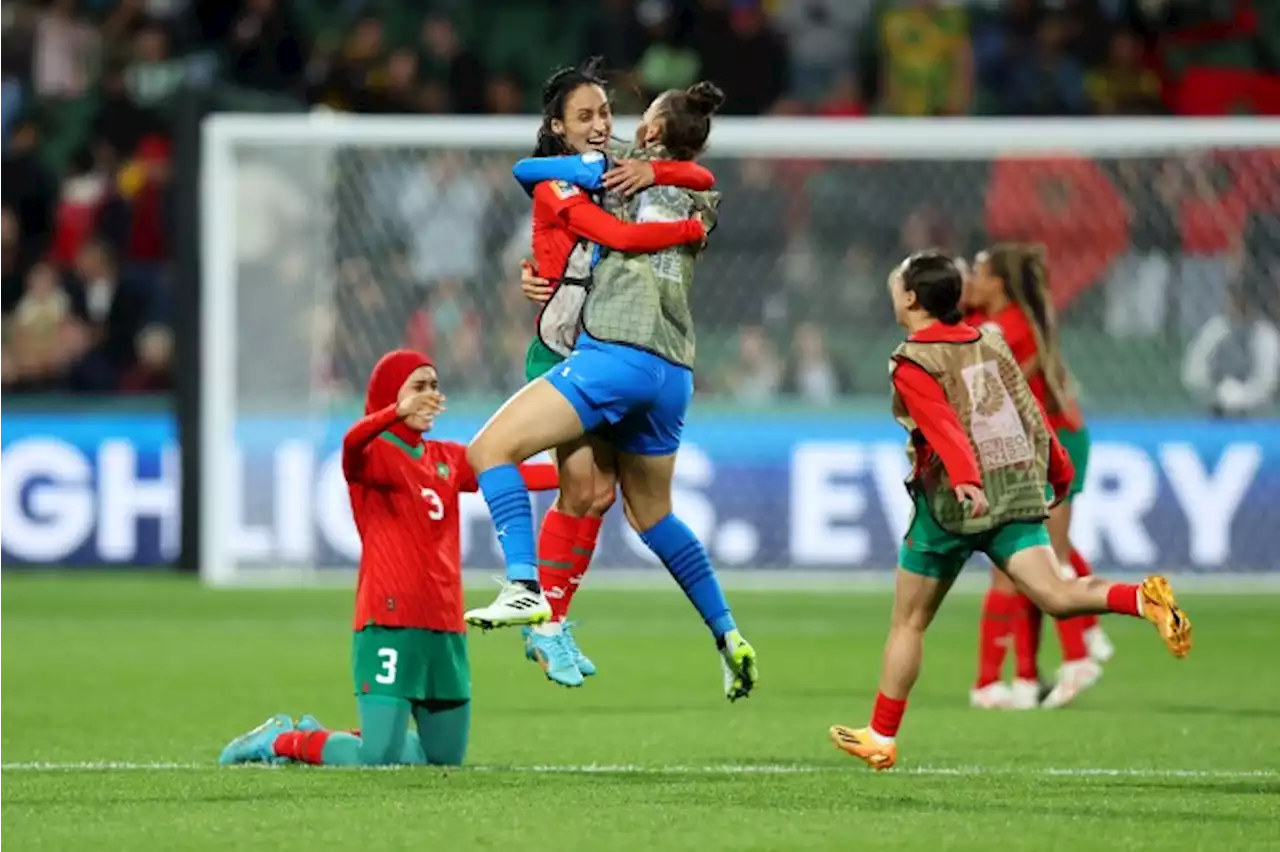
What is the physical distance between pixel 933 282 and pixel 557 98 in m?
1.35

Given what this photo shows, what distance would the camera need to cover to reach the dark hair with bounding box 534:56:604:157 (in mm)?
8320

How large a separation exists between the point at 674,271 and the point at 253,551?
371 inches

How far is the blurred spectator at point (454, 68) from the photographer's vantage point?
826 inches

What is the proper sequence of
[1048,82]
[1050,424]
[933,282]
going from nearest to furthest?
[933,282], [1050,424], [1048,82]

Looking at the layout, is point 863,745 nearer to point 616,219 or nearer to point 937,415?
point 937,415

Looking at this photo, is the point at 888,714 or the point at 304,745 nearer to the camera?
the point at 888,714

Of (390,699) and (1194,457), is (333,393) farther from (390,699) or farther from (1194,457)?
(390,699)

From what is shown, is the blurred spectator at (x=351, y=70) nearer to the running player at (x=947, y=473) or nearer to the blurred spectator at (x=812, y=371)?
the blurred spectator at (x=812, y=371)

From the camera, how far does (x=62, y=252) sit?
20.3 m

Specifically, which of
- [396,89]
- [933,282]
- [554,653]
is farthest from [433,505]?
[396,89]

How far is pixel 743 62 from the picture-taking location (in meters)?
20.8

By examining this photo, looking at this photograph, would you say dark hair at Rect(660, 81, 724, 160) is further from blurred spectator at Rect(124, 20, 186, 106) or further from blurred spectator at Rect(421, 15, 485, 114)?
blurred spectator at Rect(124, 20, 186, 106)

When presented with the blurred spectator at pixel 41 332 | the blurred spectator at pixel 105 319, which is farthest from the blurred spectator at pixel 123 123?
the blurred spectator at pixel 41 332

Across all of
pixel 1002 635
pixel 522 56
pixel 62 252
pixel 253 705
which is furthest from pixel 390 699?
pixel 522 56
